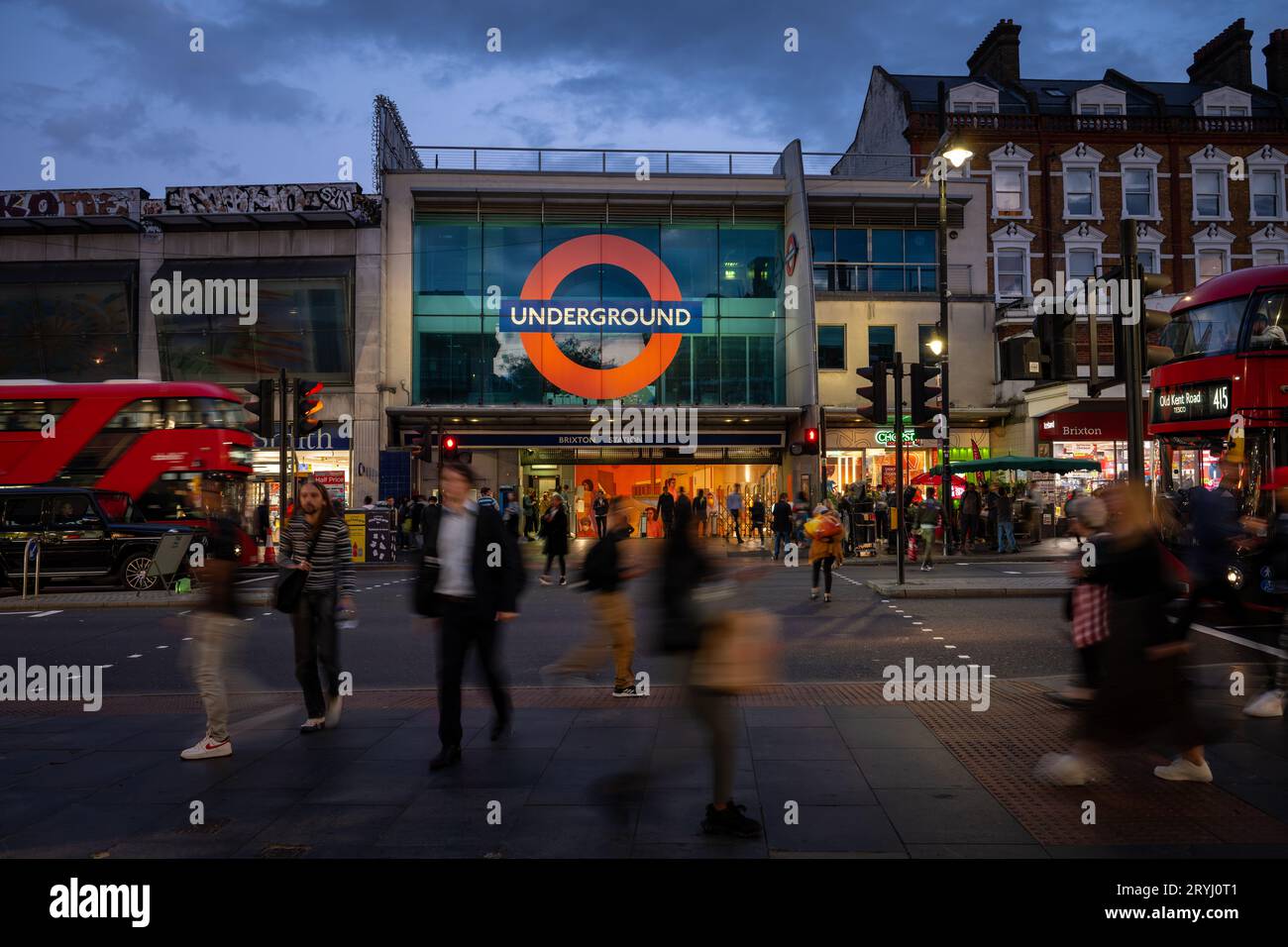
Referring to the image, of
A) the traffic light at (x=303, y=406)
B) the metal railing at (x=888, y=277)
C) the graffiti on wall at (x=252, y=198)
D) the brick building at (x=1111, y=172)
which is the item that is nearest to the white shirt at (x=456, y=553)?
the traffic light at (x=303, y=406)

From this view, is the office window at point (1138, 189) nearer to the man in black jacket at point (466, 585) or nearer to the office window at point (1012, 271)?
the office window at point (1012, 271)

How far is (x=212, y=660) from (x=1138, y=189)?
122 feet

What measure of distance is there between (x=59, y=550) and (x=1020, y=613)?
53.2ft

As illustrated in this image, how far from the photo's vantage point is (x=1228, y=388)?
13164mm

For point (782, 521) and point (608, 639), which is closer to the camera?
point (608, 639)

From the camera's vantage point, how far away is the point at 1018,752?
18.8 ft

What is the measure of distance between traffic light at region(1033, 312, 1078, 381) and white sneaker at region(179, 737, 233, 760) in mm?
6332

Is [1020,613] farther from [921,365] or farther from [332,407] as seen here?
[332,407]

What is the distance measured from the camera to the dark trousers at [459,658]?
5.66 m

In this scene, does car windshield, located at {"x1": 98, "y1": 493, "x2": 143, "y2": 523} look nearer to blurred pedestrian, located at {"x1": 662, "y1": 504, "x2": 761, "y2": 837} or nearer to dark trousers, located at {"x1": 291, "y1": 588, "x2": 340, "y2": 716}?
dark trousers, located at {"x1": 291, "y1": 588, "x2": 340, "y2": 716}

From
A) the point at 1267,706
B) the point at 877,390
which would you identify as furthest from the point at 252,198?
the point at 1267,706

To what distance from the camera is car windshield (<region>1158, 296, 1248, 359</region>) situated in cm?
1355

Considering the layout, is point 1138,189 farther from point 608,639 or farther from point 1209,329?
point 608,639

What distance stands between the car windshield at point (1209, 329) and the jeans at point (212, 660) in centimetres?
1342
